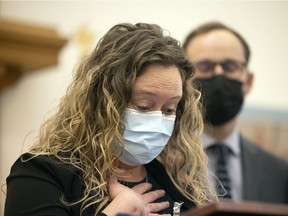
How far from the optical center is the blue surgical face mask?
1.92 metres

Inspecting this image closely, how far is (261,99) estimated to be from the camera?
483cm

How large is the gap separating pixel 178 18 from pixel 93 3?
73cm

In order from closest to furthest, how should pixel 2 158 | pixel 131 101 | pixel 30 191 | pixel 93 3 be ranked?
pixel 30 191
pixel 131 101
pixel 2 158
pixel 93 3

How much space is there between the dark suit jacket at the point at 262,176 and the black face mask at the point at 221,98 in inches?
8.5

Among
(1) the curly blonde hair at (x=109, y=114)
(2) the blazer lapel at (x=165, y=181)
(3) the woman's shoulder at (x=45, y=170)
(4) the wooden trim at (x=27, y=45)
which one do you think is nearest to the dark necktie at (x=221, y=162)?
(1) the curly blonde hair at (x=109, y=114)

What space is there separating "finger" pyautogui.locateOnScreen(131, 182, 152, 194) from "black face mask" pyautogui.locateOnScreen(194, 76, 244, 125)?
1.10 metres

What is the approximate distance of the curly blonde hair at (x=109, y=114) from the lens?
73.7 inches

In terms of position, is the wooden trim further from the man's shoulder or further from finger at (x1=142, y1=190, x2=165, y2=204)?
finger at (x1=142, y1=190, x2=165, y2=204)

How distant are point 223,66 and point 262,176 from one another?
62 cm

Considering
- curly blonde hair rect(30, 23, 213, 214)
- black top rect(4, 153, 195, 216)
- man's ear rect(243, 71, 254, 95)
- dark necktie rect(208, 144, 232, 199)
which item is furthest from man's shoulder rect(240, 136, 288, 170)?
black top rect(4, 153, 195, 216)

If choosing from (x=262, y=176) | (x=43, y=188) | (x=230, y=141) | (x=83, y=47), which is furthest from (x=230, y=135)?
(x=43, y=188)

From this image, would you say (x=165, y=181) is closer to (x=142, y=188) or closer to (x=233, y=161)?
(x=142, y=188)

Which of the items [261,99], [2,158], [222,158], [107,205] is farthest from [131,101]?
[261,99]

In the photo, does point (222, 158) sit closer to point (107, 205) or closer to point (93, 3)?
point (107, 205)
